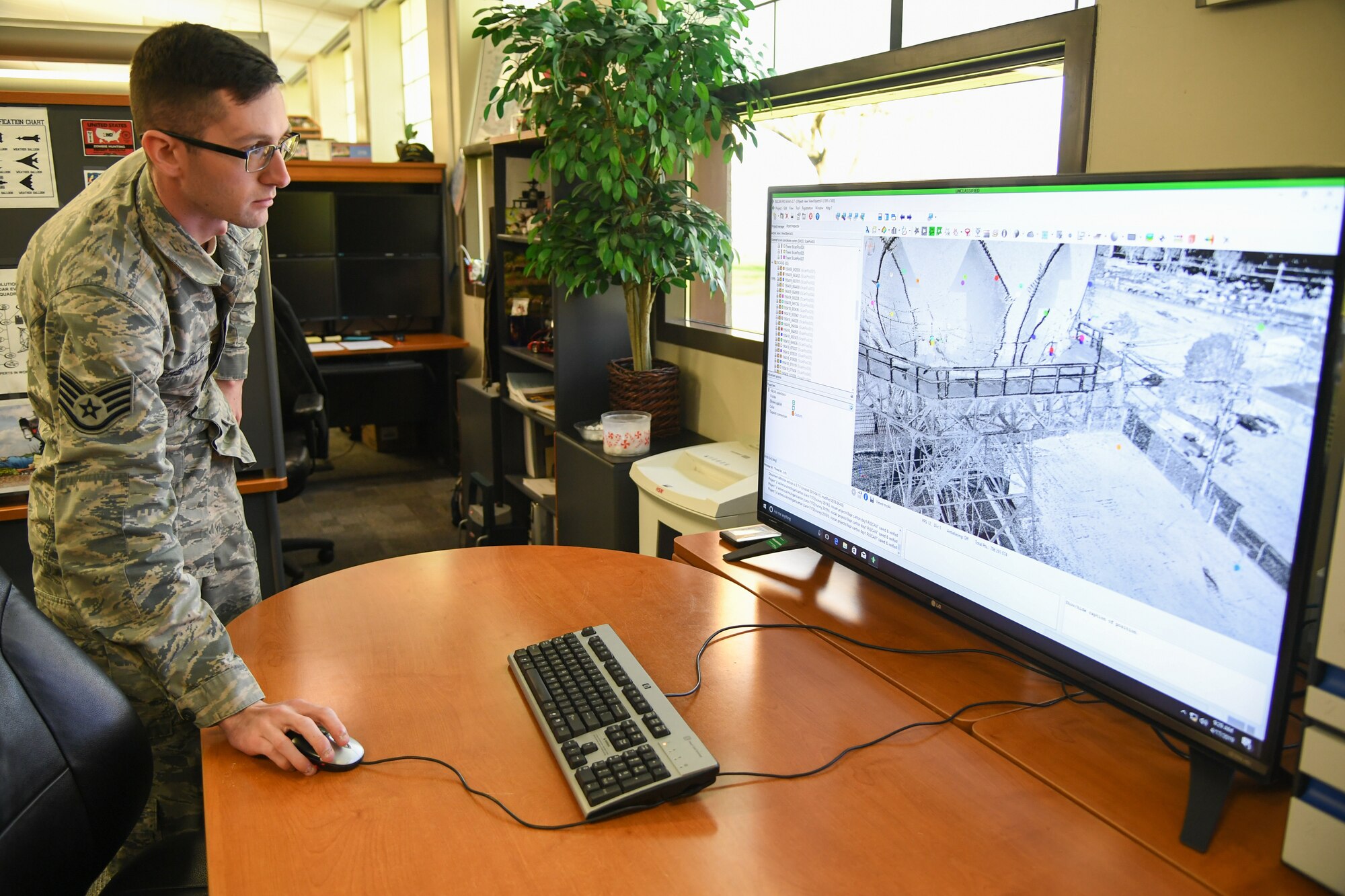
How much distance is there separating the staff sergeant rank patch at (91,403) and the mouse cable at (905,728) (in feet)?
2.80

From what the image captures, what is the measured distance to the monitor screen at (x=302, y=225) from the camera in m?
4.65

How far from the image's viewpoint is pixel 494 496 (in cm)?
334

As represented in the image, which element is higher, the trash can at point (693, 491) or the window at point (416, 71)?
the window at point (416, 71)

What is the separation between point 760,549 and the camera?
149cm

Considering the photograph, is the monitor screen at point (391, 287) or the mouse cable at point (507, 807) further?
the monitor screen at point (391, 287)

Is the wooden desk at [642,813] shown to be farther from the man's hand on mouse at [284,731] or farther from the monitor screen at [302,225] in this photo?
the monitor screen at [302,225]

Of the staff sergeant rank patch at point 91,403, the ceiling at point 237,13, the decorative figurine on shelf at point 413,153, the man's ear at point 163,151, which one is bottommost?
the staff sergeant rank patch at point 91,403

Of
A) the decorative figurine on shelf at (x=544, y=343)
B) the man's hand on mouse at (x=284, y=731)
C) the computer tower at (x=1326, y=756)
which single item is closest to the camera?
the computer tower at (x=1326, y=756)

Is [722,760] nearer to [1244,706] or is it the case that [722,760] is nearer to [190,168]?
[1244,706]

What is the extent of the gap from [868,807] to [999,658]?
376 millimetres

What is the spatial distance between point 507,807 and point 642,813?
0.13 metres

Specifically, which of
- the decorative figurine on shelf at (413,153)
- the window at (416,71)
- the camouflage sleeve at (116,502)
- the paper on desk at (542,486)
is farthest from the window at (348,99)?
the camouflage sleeve at (116,502)

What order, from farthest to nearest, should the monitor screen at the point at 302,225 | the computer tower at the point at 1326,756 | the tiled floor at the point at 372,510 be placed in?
the monitor screen at the point at 302,225, the tiled floor at the point at 372,510, the computer tower at the point at 1326,756

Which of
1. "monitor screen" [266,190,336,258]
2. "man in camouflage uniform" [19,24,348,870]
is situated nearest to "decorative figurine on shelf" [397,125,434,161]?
"monitor screen" [266,190,336,258]
